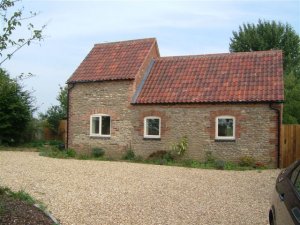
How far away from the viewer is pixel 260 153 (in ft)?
58.8

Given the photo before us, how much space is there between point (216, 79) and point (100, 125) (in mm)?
6524

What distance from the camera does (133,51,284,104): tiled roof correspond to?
60.6 feet

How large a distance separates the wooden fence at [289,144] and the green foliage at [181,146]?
4345mm

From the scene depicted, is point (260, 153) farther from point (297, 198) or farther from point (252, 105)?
point (297, 198)

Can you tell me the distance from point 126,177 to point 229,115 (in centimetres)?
661

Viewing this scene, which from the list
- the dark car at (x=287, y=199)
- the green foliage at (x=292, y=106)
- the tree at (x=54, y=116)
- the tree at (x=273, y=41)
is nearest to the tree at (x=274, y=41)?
the tree at (x=273, y=41)

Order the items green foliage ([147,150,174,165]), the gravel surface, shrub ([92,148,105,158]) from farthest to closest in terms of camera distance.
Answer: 1. shrub ([92,148,105,158])
2. green foliage ([147,150,174,165])
3. the gravel surface

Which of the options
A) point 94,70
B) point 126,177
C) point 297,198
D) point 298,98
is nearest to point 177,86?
point 94,70

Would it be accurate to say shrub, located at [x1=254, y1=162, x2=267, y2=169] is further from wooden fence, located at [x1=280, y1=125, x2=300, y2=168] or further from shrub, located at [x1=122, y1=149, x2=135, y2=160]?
shrub, located at [x1=122, y1=149, x2=135, y2=160]

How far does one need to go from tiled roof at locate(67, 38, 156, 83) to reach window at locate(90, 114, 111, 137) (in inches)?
79.3

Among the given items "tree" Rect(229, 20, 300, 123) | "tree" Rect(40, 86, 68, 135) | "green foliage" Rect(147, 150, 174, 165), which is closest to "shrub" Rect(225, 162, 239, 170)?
"green foliage" Rect(147, 150, 174, 165)

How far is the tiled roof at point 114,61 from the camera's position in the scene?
70.4 ft

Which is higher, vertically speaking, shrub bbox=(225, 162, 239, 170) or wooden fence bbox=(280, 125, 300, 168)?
wooden fence bbox=(280, 125, 300, 168)

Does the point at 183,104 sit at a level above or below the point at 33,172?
above
